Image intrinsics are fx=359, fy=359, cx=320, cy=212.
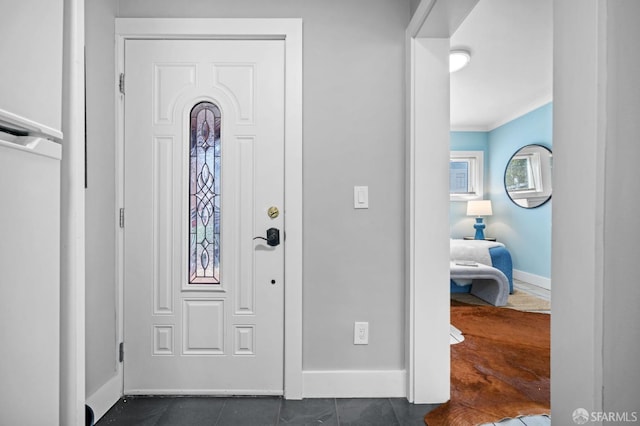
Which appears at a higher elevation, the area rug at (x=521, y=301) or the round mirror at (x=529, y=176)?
the round mirror at (x=529, y=176)

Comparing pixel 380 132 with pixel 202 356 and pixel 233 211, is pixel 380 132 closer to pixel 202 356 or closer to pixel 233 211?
pixel 233 211

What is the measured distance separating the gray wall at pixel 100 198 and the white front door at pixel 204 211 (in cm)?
9

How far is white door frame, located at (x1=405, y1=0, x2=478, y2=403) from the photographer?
192 centimetres

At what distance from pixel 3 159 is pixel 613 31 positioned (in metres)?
1.20

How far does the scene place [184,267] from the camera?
2.03 m

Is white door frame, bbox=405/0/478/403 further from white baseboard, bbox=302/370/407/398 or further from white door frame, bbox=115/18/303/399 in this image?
white door frame, bbox=115/18/303/399

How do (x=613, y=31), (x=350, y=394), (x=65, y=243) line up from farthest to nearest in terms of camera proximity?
(x=350, y=394) → (x=65, y=243) → (x=613, y=31)

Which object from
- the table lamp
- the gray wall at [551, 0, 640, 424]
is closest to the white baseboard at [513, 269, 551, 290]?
the table lamp

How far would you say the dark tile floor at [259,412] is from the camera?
5.78 ft

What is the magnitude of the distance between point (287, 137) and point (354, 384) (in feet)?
4.67

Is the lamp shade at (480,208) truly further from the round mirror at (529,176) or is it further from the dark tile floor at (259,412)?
the dark tile floor at (259,412)

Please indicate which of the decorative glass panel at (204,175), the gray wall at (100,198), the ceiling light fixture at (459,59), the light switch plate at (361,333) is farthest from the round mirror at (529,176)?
the gray wall at (100,198)

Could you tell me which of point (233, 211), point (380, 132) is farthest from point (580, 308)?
point (233, 211)
